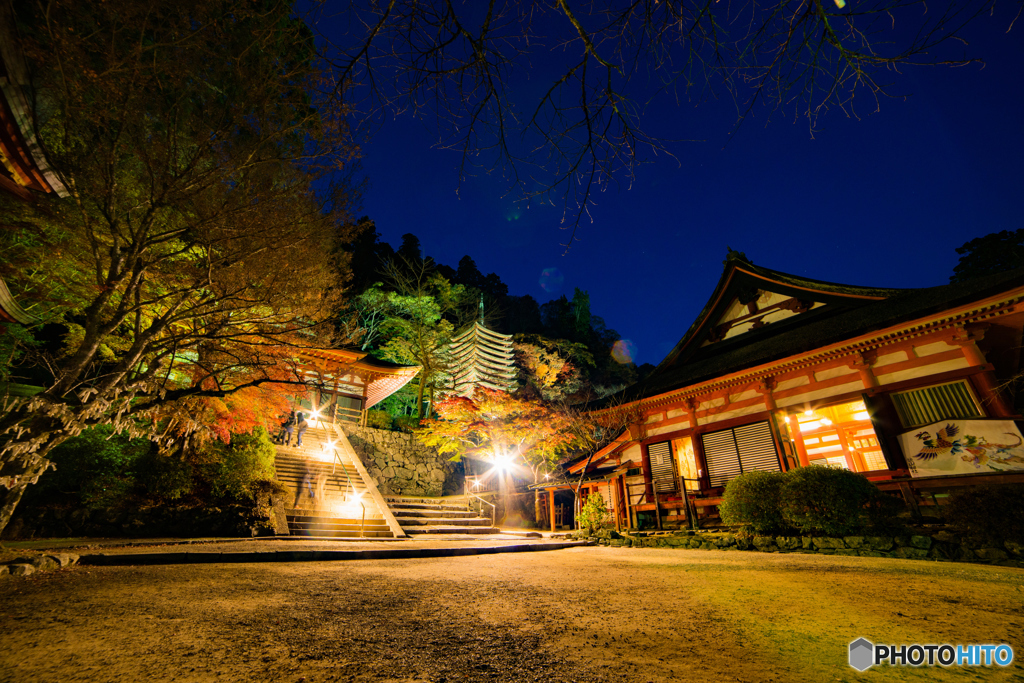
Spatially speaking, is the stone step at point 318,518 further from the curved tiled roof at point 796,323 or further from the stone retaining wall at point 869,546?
the curved tiled roof at point 796,323

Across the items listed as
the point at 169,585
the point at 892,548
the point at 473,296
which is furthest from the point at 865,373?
the point at 473,296

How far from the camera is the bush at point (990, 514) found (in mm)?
5539

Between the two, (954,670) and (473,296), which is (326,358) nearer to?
(473,296)

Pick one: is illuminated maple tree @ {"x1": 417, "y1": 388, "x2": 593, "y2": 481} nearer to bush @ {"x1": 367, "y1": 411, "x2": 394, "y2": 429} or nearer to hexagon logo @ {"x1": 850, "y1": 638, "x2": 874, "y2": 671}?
bush @ {"x1": 367, "y1": 411, "x2": 394, "y2": 429}

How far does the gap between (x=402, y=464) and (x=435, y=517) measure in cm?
594

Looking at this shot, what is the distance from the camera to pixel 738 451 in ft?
37.6

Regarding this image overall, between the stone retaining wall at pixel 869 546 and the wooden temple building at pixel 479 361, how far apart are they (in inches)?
596

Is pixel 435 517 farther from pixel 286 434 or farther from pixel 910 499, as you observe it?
pixel 910 499

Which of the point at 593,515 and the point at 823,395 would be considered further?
the point at 593,515

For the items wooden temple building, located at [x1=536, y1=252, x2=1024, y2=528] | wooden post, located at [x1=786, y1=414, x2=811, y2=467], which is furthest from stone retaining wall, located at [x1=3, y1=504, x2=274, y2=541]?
wooden post, located at [x1=786, y1=414, x2=811, y2=467]

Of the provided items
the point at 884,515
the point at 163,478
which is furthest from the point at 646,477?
the point at 163,478

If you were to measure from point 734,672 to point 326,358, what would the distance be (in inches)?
722

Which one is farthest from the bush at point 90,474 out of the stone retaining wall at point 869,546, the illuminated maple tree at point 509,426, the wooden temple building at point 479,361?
the wooden temple building at point 479,361

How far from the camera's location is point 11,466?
4.50 meters
